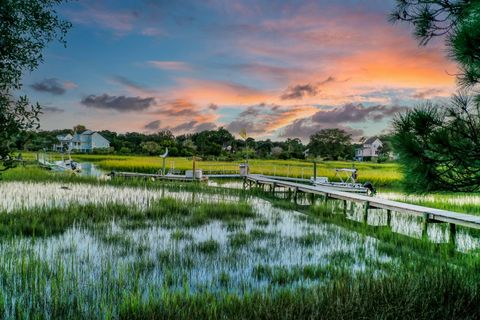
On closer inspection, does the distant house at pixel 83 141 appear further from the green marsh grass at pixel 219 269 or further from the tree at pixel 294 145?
the green marsh grass at pixel 219 269

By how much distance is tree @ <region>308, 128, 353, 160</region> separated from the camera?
7031 cm

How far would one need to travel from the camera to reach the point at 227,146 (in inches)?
2527

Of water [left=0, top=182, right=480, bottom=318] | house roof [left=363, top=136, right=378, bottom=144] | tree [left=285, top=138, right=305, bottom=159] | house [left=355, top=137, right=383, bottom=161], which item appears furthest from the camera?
house roof [left=363, top=136, right=378, bottom=144]

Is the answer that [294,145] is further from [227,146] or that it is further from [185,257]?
[185,257]

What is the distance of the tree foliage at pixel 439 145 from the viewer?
3.07 metres

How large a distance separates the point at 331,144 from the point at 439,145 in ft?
228

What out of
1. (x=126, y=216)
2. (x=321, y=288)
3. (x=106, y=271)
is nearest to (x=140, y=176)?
(x=126, y=216)

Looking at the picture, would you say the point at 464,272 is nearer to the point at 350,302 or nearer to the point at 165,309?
the point at 350,302

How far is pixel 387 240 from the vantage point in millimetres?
7504

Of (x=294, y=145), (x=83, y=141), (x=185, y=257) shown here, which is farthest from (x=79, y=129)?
(x=185, y=257)

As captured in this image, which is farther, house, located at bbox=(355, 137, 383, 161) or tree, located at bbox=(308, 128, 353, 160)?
house, located at bbox=(355, 137, 383, 161)

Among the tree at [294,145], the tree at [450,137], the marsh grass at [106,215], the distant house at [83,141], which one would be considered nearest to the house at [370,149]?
the tree at [294,145]

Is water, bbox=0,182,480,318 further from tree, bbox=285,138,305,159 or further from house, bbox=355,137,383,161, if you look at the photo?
house, bbox=355,137,383,161

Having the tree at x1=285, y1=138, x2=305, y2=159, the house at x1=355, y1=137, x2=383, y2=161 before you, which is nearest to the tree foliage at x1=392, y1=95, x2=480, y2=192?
the tree at x1=285, y1=138, x2=305, y2=159
